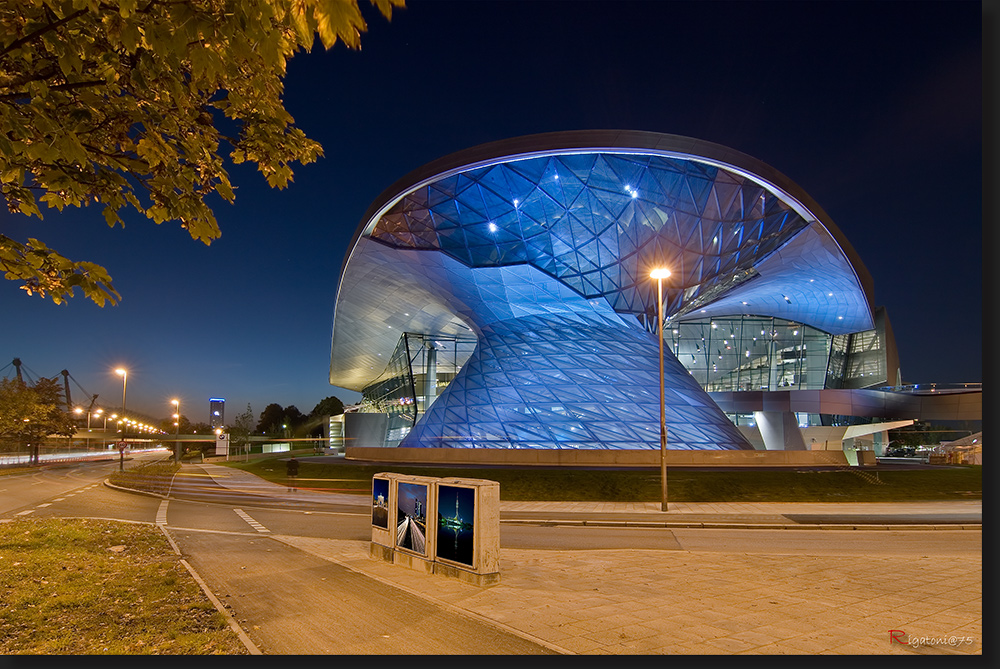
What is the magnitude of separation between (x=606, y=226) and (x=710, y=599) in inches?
1109

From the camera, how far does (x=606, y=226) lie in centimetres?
3362

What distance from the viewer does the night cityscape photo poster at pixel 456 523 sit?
8.35m

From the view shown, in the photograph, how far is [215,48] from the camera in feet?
13.9

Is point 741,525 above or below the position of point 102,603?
below

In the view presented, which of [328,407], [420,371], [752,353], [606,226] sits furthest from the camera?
[328,407]

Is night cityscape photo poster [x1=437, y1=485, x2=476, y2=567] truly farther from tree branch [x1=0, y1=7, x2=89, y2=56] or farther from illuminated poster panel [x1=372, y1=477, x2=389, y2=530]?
tree branch [x1=0, y1=7, x2=89, y2=56]

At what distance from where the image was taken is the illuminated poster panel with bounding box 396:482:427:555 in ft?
30.5

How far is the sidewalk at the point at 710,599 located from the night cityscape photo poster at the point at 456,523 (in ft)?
1.30

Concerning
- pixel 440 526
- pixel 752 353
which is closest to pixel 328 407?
pixel 752 353

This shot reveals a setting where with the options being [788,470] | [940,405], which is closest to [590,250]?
[788,470]

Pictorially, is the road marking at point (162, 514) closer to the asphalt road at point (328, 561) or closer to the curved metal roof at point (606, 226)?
the asphalt road at point (328, 561)

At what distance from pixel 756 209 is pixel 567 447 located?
1596 centimetres

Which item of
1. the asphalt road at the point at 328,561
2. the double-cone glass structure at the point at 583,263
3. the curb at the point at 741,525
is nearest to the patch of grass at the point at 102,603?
the asphalt road at the point at 328,561

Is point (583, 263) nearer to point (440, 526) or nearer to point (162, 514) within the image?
point (162, 514)
